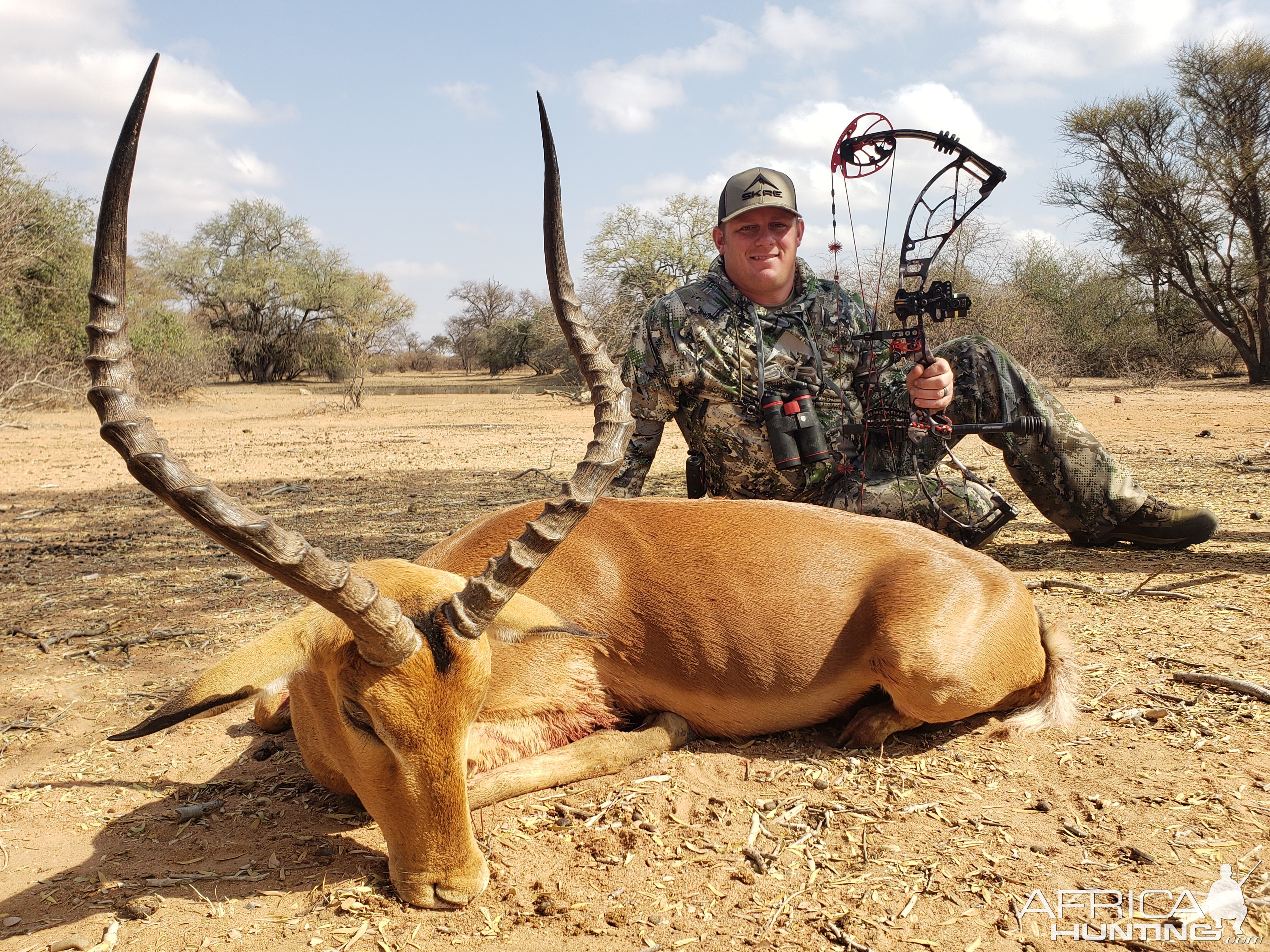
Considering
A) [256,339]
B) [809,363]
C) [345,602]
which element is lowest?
[345,602]

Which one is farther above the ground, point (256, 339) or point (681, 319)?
point (256, 339)

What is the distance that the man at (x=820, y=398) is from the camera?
602cm

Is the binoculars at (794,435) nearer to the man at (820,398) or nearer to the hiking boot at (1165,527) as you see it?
the man at (820,398)

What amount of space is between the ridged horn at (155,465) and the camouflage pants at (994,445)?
4050 mm

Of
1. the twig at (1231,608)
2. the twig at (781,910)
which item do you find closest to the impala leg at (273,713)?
the twig at (781,910)

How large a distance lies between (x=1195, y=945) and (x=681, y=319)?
4689 mm

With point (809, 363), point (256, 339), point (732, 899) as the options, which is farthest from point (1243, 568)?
point (256, 339)

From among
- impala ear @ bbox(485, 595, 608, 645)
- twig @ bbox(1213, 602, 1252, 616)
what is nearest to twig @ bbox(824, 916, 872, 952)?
impala ear @ bbox(485, 595, 608, 645)

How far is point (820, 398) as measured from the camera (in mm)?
6305

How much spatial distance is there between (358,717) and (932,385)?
4.04 m

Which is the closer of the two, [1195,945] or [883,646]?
[1195,945]

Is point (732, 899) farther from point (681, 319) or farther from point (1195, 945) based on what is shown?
point (681, 319)

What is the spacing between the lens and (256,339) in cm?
4631
